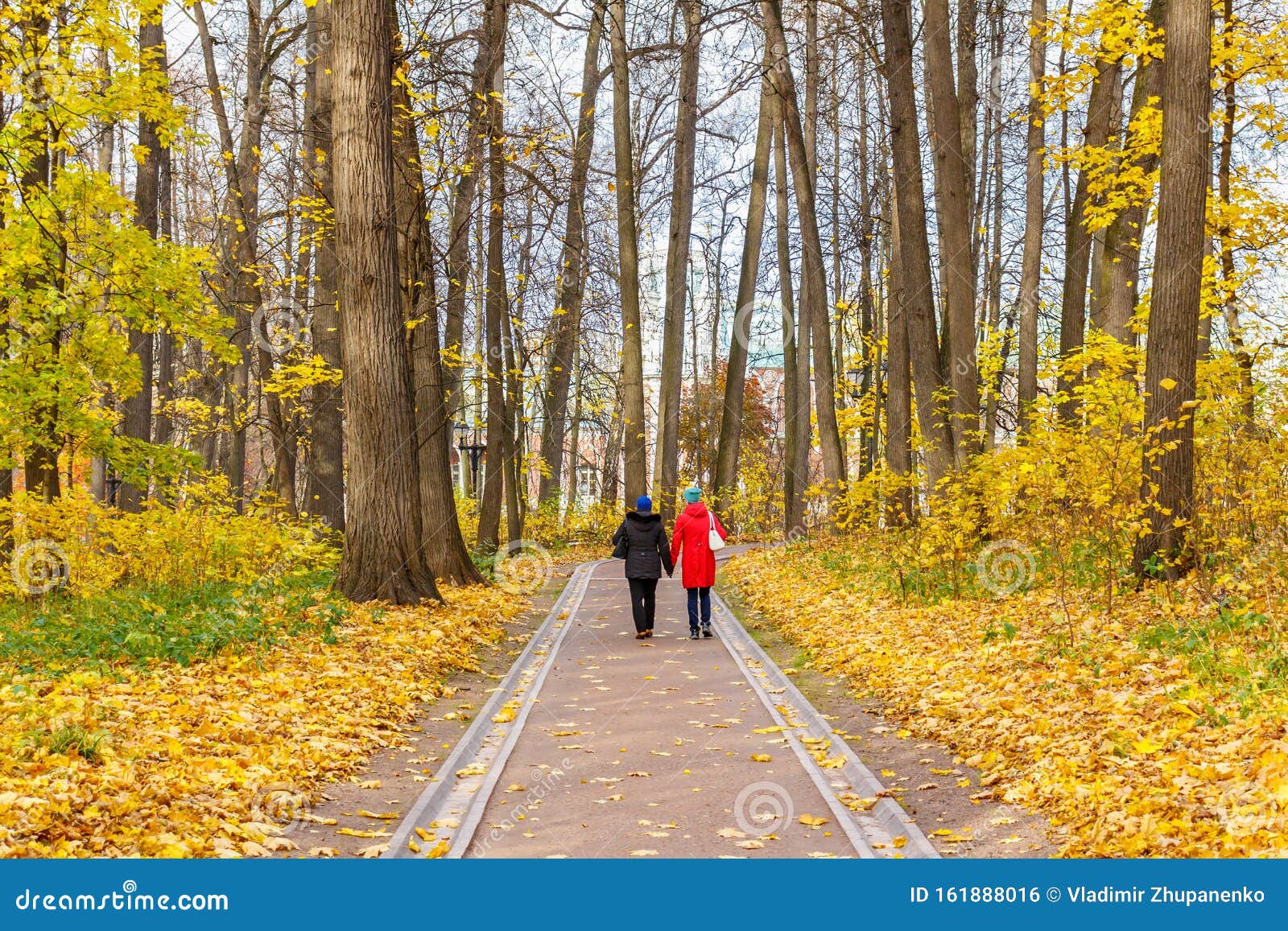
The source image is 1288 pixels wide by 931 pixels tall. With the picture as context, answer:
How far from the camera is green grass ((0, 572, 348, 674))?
980 centimetres

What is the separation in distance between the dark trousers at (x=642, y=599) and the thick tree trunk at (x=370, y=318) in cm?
276

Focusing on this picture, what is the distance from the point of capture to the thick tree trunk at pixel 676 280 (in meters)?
28.2

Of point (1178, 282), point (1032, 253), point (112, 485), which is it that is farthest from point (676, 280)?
point (1178, 282)

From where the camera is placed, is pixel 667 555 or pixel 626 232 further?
pixel 626 232

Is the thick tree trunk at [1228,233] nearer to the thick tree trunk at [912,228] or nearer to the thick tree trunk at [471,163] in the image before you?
the thick tree trunk at [912,228]

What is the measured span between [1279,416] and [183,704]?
425 inches

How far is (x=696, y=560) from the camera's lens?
14.4 m

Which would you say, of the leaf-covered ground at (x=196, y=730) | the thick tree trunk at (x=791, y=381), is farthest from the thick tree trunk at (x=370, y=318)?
the thick tree trunk at (x=791, y=381)

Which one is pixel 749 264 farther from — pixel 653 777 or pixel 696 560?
pixel 653 777

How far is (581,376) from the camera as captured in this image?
32062 millimetres

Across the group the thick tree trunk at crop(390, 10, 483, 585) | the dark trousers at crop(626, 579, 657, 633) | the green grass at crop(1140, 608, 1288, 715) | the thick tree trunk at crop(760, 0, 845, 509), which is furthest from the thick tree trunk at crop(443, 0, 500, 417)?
the green grass at crop(1140, 608, 1288, 715)

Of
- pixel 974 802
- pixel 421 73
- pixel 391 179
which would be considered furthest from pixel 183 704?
pixel 421 73

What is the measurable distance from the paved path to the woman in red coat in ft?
6.81

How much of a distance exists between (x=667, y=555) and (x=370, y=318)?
4.97 m
